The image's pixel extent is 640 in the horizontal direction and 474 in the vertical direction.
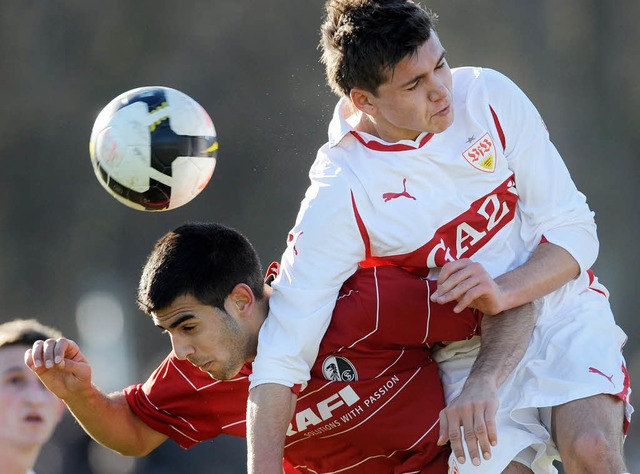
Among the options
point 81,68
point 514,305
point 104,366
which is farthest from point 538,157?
point 81,68

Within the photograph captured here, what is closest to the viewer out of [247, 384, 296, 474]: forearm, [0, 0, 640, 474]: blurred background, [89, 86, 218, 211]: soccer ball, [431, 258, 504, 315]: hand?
[431, 258, 504, 315]: hand

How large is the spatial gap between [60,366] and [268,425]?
769mm

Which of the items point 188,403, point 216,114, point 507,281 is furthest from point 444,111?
point 216,114

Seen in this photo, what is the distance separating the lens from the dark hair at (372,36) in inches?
144

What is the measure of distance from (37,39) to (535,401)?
21.2 feet

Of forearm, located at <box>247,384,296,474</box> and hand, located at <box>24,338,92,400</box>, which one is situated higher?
hand, located at <box>24,338,92,400</box>

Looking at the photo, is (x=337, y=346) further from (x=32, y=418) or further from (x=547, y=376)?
(x=32, y=418)

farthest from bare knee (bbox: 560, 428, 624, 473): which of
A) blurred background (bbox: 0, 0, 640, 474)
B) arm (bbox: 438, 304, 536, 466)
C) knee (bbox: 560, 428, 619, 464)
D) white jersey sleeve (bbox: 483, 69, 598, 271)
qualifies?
blurred background (bbox: 0, 0, 640, 474)

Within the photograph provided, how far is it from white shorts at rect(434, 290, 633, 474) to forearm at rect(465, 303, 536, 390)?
116 millimetres

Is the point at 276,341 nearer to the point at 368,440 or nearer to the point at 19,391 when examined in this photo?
the point at 368,440

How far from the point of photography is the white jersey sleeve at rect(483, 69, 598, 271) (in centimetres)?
374

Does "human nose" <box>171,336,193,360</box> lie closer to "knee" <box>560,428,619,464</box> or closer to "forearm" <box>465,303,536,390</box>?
"forearm" <box>465,303,536,390</box>

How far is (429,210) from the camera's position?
146 inches

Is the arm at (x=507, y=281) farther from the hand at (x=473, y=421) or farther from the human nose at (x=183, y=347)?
the human nose at (x=183, y=347)
